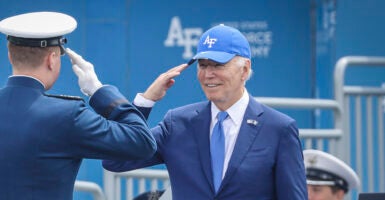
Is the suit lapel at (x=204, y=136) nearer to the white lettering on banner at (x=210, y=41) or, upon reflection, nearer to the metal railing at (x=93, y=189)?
the white lettering on banner at (x=210, y=41)

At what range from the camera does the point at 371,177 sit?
6.46 metres

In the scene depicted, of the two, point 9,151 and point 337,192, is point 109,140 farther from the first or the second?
point 337,192

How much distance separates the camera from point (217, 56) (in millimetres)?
4160

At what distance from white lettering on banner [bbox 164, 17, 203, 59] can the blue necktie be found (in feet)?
11.2

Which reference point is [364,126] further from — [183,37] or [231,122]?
[231,122]

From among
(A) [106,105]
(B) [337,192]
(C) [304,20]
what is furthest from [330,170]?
(C) [304,20]

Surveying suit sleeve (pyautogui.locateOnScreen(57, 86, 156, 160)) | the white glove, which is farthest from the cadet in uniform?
the white glove

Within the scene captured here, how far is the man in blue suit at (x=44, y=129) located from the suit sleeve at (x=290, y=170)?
60cm

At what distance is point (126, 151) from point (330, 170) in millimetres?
1365

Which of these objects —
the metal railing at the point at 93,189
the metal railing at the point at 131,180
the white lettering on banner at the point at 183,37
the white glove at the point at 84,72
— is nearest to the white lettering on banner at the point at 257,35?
the white lettering on banner at the point at 183,37

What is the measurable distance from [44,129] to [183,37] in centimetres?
412

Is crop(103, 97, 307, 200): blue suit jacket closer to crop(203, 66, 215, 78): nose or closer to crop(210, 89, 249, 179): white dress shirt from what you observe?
crop(210, 89, 249, 179): white dress shirt

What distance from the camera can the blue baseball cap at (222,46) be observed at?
4.17 metres

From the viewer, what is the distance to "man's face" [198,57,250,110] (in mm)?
4203
